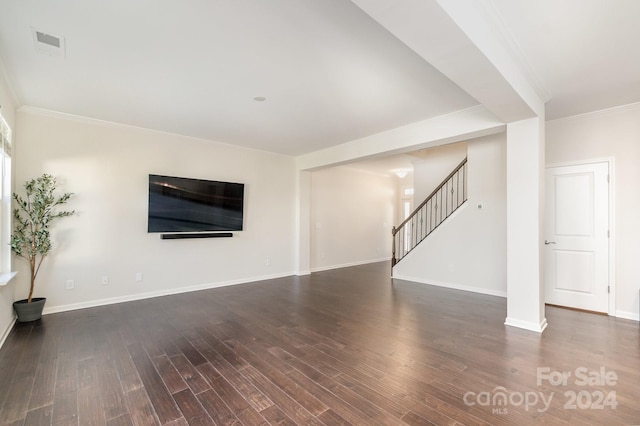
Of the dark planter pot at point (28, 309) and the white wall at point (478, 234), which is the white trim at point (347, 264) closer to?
the white wall at point (478, 234)

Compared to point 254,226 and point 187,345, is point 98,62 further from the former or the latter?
point 254,226

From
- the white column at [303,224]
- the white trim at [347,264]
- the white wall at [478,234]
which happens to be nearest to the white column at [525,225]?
the white wall at [478,234]

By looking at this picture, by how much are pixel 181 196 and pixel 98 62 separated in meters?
2.53

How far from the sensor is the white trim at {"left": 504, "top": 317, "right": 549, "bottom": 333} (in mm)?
3329

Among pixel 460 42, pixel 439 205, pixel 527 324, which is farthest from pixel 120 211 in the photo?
pixel 439 205

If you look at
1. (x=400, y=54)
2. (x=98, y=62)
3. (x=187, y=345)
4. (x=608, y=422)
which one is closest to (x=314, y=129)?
(x=400, y=54)

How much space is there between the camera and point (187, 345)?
2975 mm

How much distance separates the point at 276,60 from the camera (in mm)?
2680

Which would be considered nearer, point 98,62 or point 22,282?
point 98,62

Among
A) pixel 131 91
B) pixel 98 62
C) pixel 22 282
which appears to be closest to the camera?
pixel 98 62

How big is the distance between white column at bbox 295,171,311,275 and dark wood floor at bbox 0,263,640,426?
2538 mm

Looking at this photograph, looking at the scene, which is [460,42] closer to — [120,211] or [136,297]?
[120,211]

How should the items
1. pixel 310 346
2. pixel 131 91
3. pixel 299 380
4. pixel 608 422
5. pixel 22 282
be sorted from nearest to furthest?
pixel 608 422
pixel 299 380
pixel 310 346
pixel 131 91
pixel 22 282

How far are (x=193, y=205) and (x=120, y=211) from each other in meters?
1.06
